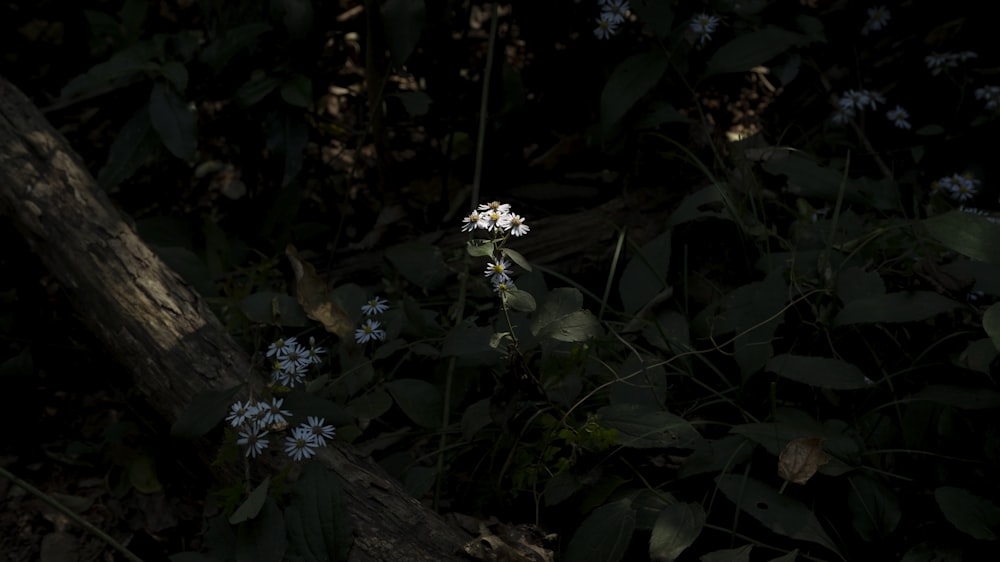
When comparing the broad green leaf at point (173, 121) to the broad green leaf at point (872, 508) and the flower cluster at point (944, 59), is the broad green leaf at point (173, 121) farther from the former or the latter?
the flower cluster at point (944, 59)

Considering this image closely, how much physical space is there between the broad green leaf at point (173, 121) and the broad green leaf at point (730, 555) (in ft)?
4.99

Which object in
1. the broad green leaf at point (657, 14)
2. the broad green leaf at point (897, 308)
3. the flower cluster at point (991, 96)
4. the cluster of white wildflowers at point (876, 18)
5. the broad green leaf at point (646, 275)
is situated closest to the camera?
the broad green leaf at point (897, 308)

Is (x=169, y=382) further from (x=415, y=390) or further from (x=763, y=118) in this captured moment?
(x=763, y=118)

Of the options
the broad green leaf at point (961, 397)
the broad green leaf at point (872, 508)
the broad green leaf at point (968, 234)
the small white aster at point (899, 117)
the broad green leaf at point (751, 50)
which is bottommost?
the broad green leaf at point (872, 508)

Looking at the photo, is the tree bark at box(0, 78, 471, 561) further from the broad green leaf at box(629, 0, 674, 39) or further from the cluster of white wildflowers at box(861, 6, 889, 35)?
the cluster of white wildflowers at box(861, 6, 889, 35)

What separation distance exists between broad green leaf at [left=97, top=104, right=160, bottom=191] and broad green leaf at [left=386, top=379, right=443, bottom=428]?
3.21ft

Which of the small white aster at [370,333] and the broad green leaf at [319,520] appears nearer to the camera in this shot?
the broad green leaf at [319,520]

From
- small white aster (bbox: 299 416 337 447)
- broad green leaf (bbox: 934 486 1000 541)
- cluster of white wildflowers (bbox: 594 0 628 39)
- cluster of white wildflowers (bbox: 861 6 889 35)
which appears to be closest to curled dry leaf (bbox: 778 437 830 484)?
broad green leaf (bbox: 934 486 1000 541)

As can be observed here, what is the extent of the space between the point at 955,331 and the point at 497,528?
1.01 m

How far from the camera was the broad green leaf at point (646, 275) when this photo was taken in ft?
6.67

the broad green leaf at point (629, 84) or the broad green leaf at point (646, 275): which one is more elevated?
the broad green leaf at point (629, 84)

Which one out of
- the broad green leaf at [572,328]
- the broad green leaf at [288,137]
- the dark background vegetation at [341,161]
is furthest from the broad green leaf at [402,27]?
the broad green leaf at [572,328]

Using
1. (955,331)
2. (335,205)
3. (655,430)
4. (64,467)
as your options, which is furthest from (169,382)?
(955,331)

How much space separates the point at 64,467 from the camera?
85.8 inches
